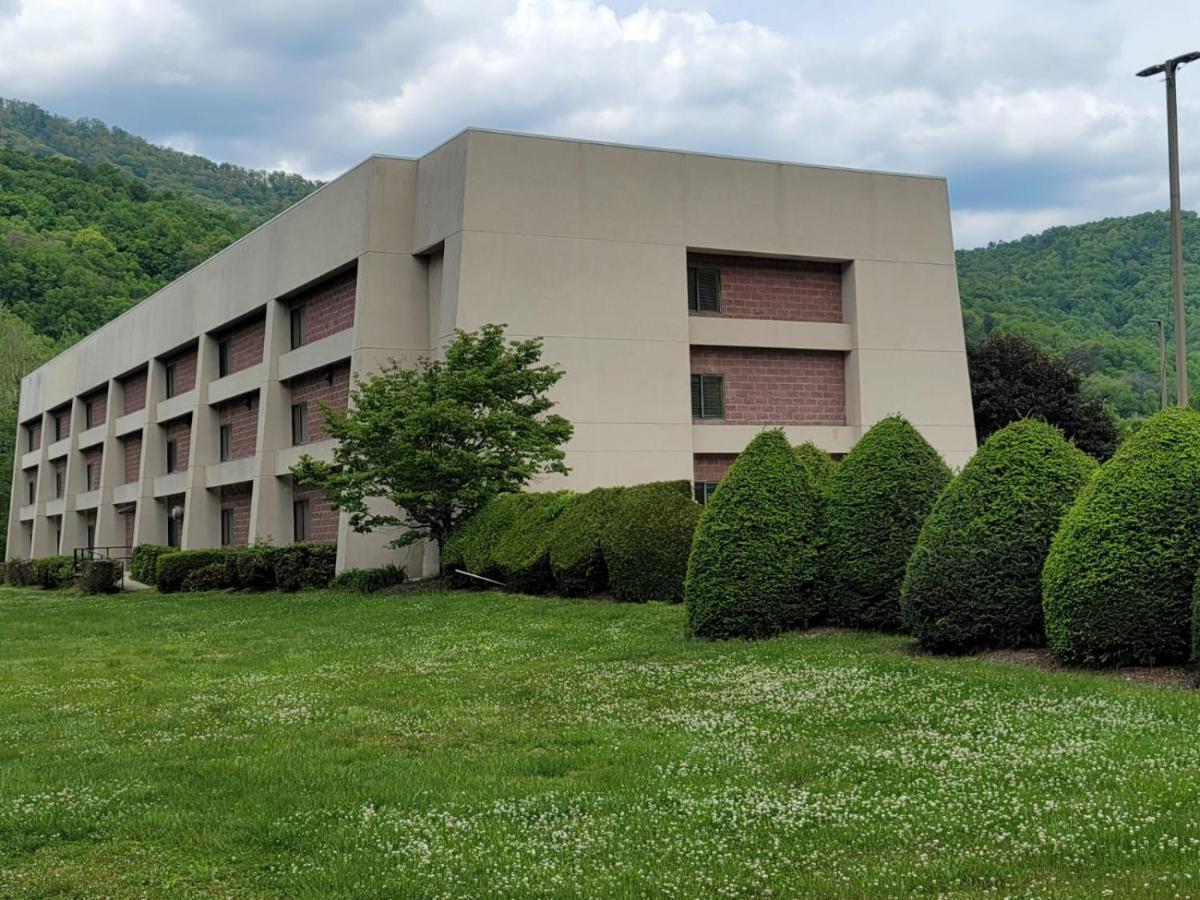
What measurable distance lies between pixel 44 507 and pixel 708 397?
43065 mm

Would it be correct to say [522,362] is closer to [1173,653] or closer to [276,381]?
[276,381]

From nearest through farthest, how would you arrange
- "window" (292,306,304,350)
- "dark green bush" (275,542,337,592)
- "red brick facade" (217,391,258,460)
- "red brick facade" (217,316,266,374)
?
1. "dark green bush" (275,542,337,592)
2. "window" (292,306,304,350)
3. "red brick facade" (217,316,266,374)
4. "red brick facade" (217,391,258,460)

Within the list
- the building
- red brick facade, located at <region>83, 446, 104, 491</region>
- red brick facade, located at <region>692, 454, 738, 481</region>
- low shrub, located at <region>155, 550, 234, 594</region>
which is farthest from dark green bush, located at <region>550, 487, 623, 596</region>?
red brick facade, located at <region>83, 446, 104, 491</region>

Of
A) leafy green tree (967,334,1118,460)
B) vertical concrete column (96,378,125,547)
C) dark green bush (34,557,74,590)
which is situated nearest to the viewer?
dark green bush (34,557,74,590)

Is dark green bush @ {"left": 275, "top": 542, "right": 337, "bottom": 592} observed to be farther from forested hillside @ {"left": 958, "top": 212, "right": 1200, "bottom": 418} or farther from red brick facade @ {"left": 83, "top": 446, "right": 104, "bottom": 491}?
forested hillside @ {"left": 958, "top": 212, "right": 1200, "bottom": 418}

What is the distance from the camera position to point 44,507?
2532 inches

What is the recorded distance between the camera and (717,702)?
35.4 ft

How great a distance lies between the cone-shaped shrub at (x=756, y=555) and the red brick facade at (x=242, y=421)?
28307 millimetres

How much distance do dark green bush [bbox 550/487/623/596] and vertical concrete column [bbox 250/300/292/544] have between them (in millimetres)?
17464

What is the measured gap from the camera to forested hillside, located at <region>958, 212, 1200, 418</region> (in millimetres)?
61062

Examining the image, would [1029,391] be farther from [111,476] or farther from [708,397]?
[111,476]

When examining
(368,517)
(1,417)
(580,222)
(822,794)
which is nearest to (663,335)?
(580,222)

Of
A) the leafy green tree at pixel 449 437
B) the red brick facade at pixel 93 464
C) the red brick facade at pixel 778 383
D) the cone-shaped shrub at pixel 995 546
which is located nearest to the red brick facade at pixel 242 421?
the leafy green tree at pixel 449 437

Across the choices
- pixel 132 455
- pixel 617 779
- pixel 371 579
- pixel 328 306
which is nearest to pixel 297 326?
pixel 328 306
